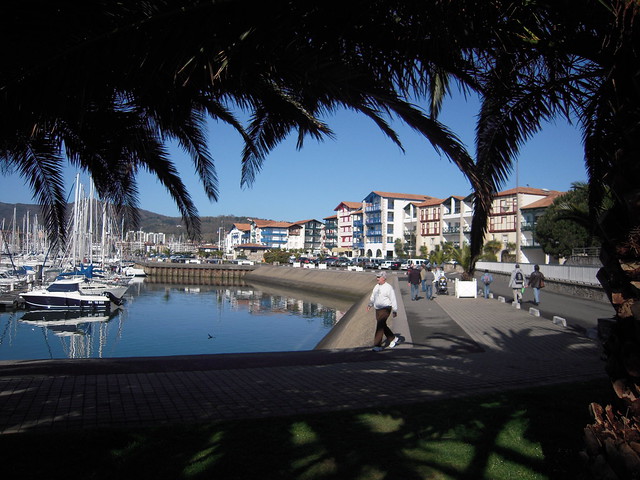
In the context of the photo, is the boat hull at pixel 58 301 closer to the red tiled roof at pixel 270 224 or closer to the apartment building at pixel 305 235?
the red tiled roof at pixel 270 224

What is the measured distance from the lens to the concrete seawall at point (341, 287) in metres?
18.3

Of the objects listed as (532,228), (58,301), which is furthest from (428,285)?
(532,228)

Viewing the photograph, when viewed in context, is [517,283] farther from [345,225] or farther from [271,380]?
[345,225]

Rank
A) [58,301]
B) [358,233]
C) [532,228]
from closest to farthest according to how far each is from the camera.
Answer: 1. [58,301]
2. [532,228]
3. [358,233]

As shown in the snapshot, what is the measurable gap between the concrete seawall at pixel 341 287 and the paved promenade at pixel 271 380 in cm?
554

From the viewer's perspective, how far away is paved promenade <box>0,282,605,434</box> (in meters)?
5.29

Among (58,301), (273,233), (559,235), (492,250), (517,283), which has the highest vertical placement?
(273,233)

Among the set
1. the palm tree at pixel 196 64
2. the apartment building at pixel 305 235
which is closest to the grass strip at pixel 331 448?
the palm tree at pixel 196 64

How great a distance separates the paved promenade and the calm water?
12.3 m

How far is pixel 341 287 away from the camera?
51.2m

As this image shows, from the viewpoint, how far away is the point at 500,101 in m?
5.39

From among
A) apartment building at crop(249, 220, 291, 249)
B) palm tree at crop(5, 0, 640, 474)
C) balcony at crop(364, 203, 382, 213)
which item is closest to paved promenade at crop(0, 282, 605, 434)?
palm tree at crop(5, 0, 640, 474)

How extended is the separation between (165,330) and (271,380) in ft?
70.7

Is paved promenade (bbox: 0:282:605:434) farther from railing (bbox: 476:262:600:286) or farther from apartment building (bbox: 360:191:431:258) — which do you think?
apartment building (bbox: 360:191:431:258)
